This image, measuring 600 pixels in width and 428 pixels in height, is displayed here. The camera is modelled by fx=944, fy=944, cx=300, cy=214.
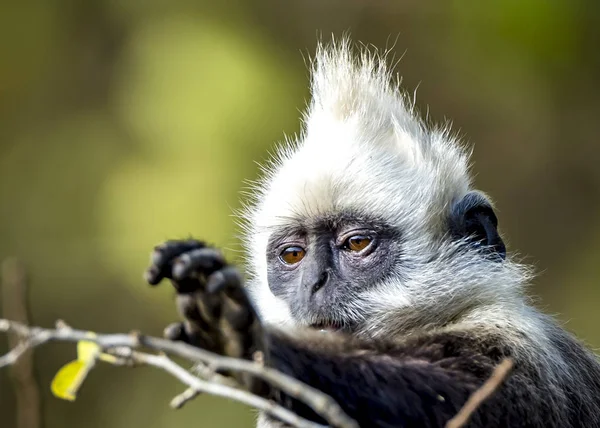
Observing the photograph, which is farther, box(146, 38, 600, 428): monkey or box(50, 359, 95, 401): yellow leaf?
box(146, 38, 600, 428): monkey

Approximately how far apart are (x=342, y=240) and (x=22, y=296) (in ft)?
6.70

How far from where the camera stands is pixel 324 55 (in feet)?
16.8

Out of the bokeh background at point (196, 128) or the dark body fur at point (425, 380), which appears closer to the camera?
the dark body fur at point (425, 380)

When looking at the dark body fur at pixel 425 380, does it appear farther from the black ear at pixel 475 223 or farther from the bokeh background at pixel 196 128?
the bokeh background at pixel 196 128

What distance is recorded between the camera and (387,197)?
426 cm

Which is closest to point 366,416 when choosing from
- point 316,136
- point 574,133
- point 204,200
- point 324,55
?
point 316,136

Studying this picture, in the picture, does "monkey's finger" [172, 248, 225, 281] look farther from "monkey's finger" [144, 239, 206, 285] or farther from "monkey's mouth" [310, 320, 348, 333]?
"monkey's mouth" [310, 320, 348, 333]

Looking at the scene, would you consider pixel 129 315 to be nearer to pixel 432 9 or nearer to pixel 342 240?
pixel 432 9

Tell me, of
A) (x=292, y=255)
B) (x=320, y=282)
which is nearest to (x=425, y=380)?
(x=320, y=282)

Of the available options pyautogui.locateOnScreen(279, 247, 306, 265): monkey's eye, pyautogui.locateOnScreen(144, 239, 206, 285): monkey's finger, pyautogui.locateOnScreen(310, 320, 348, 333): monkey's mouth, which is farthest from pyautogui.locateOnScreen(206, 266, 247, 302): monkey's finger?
pyautogui.locateOnScreen(279, 247, 306, 265): monkey's eye

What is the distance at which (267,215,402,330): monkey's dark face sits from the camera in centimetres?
399

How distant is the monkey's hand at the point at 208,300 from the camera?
2.57 m

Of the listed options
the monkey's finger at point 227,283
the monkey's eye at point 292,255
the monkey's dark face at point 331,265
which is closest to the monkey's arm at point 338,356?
the monkey's finger at point 227,283

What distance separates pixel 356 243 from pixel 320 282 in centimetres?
25
